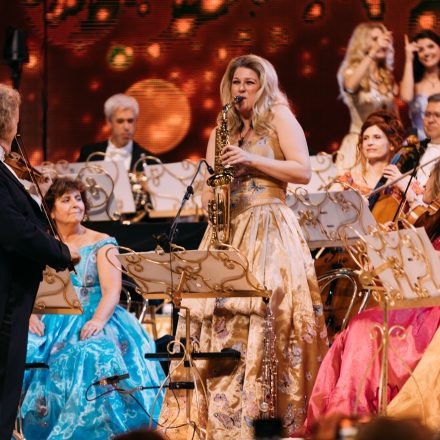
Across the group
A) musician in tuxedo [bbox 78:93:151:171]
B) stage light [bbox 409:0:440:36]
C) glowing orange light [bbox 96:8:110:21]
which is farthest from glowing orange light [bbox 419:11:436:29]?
glowing orange light [bbox 96:8:110:21]

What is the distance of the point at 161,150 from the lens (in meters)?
8.98

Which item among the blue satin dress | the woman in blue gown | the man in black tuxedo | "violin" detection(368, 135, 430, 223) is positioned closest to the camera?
the man in black tuxedo

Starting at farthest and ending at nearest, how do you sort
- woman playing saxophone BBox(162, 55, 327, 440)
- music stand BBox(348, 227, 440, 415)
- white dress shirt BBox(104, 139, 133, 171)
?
white dress shirt BBox(104, 139, 133, 171) → woman playing saxophone BBox(162, 55, 327, 440) → music stand BBox(348, 227, 440, 415)

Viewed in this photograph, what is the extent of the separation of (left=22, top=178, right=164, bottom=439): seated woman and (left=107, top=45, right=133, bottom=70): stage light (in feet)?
12.1

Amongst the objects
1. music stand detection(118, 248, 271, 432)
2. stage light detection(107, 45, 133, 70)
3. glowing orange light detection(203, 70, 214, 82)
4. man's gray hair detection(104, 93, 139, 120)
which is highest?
stage light detection(107, 45, 133, 70)

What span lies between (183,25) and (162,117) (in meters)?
0.77

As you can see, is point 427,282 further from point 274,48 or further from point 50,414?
point 274,48

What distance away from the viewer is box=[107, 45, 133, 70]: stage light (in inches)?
357

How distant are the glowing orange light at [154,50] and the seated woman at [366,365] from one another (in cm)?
519

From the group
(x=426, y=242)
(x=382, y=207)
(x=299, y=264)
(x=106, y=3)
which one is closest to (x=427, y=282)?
(x=426, y=242)

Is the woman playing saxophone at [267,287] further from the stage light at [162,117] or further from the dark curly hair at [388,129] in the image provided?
the stage light at [162,117]

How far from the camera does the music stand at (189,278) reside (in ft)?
13.4

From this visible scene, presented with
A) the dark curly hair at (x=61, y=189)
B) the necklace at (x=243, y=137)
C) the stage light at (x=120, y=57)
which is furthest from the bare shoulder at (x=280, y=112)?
the stage light at (x=120, y=57)

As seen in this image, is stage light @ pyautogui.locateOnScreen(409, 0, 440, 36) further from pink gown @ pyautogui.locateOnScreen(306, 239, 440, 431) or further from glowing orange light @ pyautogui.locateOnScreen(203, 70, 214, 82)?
pink gown @ pyautogui.locateOnScreen(306, 239, 440, 431)
